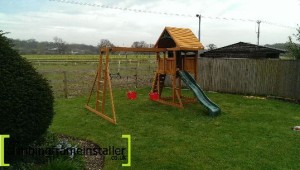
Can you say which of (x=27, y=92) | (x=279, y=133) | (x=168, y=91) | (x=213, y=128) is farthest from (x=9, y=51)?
(x=168, y=91)

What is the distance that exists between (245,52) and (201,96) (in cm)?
1323

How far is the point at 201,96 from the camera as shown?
42.1ft

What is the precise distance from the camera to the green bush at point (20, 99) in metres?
5.61

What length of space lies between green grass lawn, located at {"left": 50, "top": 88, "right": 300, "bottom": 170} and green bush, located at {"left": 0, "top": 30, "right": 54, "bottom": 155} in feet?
5.67

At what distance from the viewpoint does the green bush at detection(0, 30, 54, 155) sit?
5609 millimetres

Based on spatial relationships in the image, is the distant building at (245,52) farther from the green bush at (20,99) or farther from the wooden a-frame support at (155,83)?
the green bush at (20,99)

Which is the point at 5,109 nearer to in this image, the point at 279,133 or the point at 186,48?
the point at 279,133

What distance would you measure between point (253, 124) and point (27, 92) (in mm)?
7326

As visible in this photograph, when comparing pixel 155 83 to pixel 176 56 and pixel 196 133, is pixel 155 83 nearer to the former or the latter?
pixel 176 56

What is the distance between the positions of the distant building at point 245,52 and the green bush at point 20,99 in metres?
20.2

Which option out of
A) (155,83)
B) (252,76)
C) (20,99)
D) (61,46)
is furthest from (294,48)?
(61,46)

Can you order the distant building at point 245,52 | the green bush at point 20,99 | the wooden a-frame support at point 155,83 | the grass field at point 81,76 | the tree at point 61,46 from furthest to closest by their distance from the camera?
the tree at point 61,46 → the distant building at point 245,52 → the grass field at point 81,76 → the wooden a-frame support at point 155,83 → the green bush at point 20,99

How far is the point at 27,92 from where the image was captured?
233 inches

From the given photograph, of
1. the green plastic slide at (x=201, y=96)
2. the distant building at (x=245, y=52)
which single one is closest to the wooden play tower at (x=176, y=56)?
the green plastic slide at (x=201, y=96)
